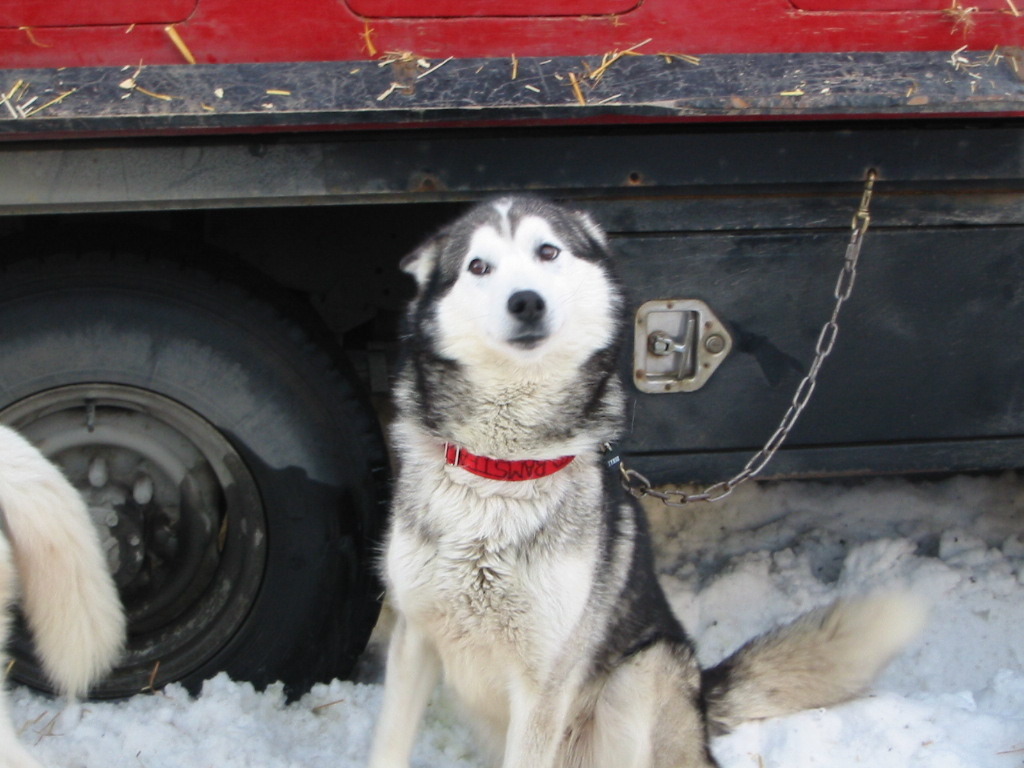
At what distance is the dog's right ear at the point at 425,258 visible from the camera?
2023 millimetres

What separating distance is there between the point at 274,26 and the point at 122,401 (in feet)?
3.20

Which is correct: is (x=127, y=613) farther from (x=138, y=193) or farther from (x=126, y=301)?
(x=138, y=193)

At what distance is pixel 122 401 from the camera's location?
90.6 inches

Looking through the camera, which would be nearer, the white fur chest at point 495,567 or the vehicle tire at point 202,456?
the white fur chest at point 495,567

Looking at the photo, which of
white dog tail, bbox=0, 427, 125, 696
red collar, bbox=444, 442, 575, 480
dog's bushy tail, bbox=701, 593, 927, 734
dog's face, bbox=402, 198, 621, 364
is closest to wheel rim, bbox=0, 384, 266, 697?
white dog tail, bbox=0, 427, 125, 696

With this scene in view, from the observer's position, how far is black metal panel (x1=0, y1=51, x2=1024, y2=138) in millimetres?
1815

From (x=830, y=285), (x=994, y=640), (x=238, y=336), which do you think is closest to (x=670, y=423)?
(x=830, y=285)

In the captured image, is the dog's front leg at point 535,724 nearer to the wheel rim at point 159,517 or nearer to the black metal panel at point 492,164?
the wheel rim at point 159,517

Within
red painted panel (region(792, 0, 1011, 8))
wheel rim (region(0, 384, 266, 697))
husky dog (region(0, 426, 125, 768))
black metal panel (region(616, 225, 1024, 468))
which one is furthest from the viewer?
wheel rim (region(0, 384, 266, 697))

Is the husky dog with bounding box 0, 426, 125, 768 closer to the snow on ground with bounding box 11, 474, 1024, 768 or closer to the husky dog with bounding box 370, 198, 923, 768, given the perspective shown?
the snow on ground with bounding box 11, 474, 1024, 768

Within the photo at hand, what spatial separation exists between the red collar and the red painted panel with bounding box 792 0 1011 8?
1.17 meters

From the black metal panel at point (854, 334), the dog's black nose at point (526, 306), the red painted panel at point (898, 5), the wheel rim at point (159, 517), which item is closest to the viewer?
the dog's black nose at point (526, 306)

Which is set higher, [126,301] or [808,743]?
[126,301]

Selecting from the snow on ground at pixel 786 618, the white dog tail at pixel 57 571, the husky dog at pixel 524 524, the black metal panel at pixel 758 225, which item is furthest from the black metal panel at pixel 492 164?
the snow on ground at pixel 786 618
